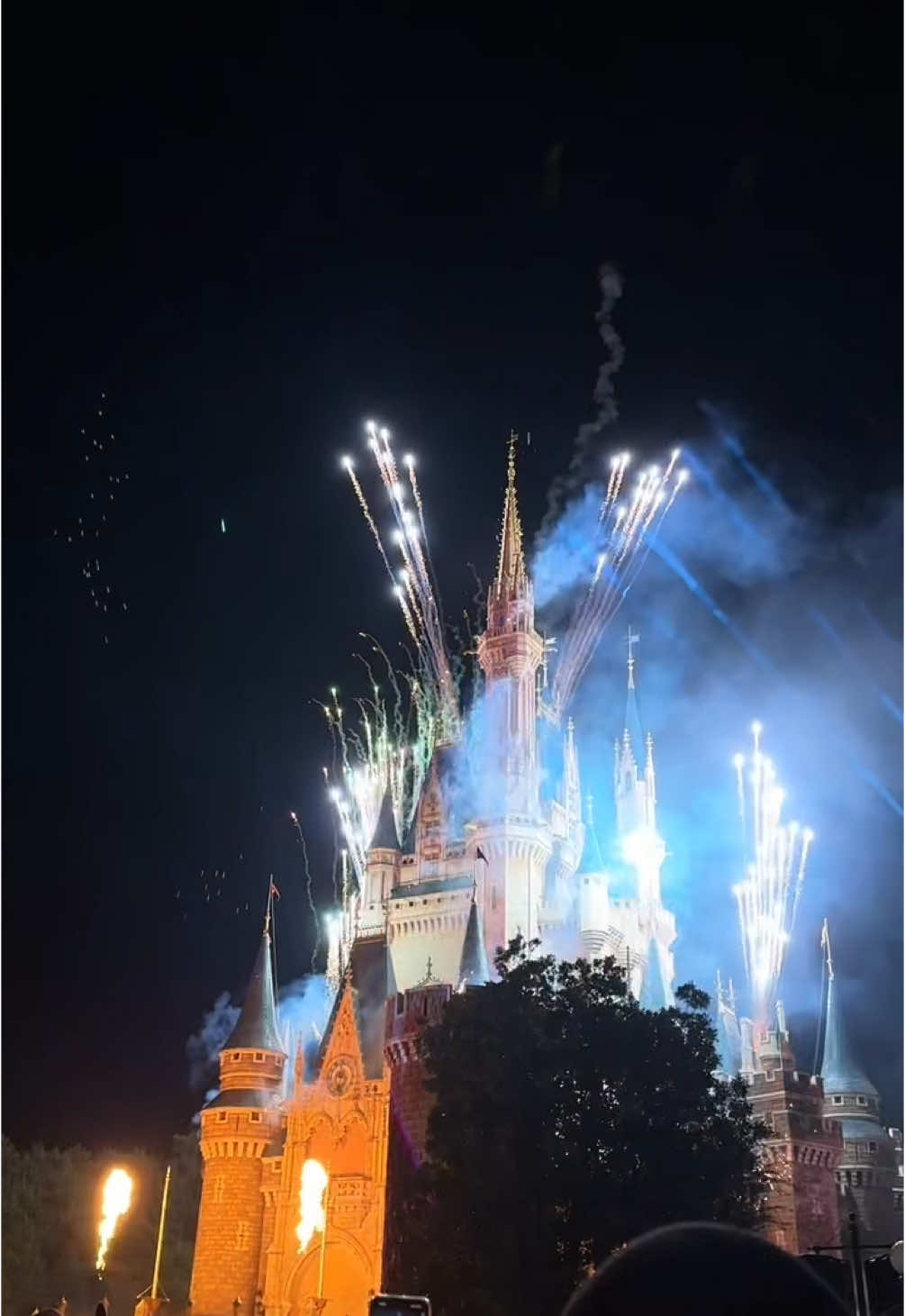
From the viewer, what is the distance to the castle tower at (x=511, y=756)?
190 feet

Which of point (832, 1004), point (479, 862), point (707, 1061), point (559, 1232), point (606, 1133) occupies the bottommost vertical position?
point (559, 1232)

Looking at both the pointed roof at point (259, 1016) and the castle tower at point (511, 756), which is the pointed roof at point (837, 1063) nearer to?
the castle tower at point (511, 756)

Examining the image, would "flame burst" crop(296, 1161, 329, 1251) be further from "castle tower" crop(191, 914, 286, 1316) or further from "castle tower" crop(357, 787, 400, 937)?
"castle tower" crop(357, 787, 400, 937)

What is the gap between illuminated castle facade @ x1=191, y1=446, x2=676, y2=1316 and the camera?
43188 millimetres

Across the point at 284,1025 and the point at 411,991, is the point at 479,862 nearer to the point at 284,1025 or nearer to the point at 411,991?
the point at 284,1025

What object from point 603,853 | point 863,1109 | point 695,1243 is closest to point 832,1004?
point 863,1109

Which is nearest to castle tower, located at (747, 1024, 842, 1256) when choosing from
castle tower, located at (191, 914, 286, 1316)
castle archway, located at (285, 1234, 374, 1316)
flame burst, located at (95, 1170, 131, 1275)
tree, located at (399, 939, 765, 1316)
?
tree, located at (399, 939, 765, 1316)

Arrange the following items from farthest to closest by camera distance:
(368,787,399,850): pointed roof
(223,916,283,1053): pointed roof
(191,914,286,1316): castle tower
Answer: (368,787,399,850): pointed roof < (223,916,283,1053): pointed roof < (191,914,286,1316): castle tower

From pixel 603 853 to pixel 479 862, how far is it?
31.7 feet

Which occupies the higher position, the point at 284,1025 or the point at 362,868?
the point at 362,868

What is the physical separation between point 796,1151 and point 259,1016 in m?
21.8

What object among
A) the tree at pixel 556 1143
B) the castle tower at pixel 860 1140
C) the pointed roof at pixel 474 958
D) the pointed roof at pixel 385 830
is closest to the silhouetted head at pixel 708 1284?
the tree at pixel 556 1143

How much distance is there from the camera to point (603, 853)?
6612 cm

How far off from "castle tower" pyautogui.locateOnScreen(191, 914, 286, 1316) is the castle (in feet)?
0.23
